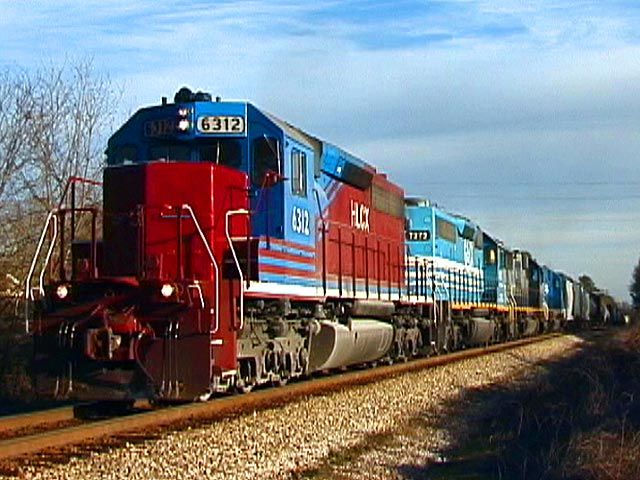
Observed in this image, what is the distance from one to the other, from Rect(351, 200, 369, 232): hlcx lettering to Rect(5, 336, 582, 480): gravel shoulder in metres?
4.03

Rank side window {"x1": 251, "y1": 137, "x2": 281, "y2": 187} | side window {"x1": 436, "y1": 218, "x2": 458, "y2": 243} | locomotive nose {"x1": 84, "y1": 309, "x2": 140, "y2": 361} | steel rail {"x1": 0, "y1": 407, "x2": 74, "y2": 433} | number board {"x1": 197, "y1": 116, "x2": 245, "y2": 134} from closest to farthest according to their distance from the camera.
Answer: steel rail {"x1": 0, "y1": 407, "x2": 74, "y2": 433}
locomotive nose {"x1": 84, "y1": 309, "x2": 140, "y2": 361}
number board {"x1": 197, "y1": 116, "x2": 245, "y2": 134}
side window {"x1": 251, "y1": 137, "x2": 281, "y2": 187}
side window {"x1": 436, "y1": 218, "x2": 458, "y2": 243}

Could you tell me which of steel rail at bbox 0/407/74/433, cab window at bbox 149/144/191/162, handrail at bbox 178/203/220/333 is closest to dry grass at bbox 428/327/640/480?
handrail at bbox 178/203/220/333

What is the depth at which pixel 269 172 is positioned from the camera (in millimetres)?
13945

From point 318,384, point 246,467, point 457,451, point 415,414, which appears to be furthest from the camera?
point 318,384

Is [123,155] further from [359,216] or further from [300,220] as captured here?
[359,216]

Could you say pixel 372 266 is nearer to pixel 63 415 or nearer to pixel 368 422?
pixel 368 422

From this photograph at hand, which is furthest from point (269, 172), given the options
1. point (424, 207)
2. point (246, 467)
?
point (424, 207)

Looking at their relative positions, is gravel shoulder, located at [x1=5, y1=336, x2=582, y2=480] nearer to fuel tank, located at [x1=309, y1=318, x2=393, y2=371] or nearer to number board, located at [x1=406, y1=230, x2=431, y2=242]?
fuel tank, located at [x1=309, y1=318, x2=393, y2=371]

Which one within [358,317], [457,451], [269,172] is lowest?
[457,451]

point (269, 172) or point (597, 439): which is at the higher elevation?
point (269, 172)

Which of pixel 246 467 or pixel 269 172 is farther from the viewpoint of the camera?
pixel 269 172

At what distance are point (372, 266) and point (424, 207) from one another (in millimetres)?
8293

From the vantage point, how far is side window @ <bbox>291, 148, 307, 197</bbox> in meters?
14.7

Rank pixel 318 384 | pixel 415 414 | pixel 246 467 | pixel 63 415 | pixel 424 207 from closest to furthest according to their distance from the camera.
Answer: pixel 246 467 < pixel 63 415 < pixel 415 414 < pixel 318 384 < pixel 424 207
